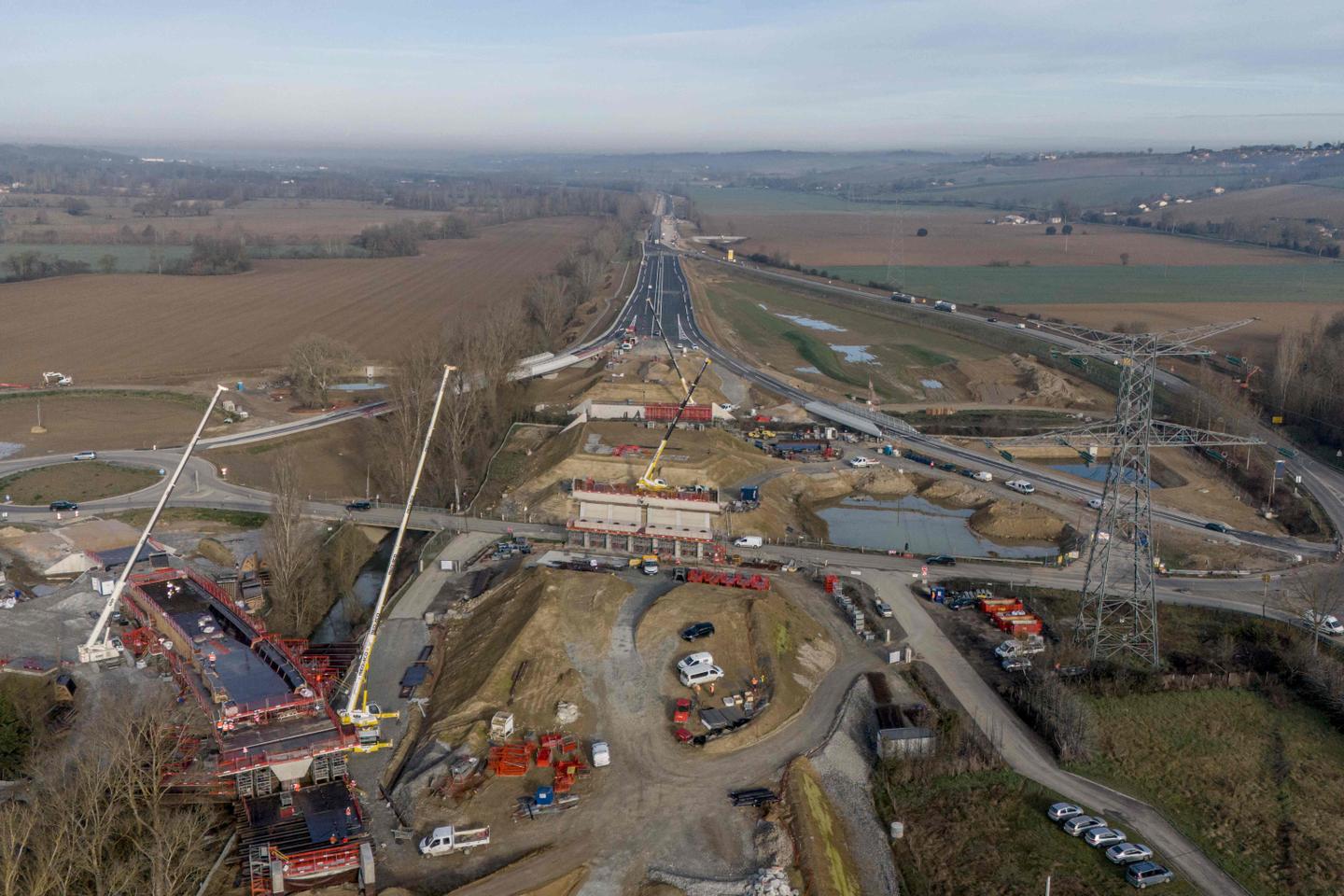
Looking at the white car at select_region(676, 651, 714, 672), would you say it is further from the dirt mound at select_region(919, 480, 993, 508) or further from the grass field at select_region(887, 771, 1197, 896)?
the dirt mound at select_region(919, 480, 993, 508)

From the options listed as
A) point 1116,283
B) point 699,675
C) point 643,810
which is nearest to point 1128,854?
point 643,810

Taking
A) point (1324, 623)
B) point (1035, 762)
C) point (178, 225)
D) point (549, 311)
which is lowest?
point (1035, 762)

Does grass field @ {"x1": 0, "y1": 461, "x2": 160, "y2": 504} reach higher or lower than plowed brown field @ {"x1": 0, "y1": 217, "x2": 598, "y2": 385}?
lower

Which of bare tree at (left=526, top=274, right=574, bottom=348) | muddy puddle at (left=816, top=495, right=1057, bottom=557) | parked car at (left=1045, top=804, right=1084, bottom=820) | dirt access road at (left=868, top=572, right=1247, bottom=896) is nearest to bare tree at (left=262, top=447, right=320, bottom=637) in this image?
dirt access road at (left=868, top=572, right=1247, bottom=896)

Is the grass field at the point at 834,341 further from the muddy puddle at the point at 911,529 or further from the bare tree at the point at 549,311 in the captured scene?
the muddy puddle at the point at 911,529

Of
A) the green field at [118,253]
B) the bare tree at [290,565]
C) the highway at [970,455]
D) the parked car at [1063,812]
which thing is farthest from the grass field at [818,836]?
the green field at [118,253]

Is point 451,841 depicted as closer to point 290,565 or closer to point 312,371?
point 290,565
